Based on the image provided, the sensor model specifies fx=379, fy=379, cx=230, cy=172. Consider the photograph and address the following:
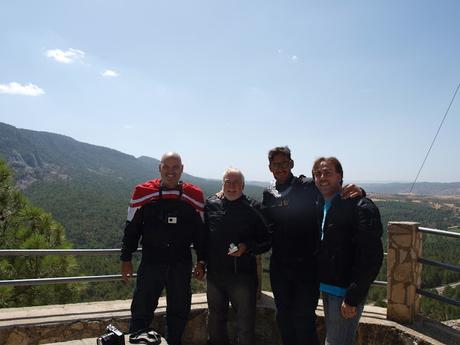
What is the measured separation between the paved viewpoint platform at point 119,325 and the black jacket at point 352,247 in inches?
56.8

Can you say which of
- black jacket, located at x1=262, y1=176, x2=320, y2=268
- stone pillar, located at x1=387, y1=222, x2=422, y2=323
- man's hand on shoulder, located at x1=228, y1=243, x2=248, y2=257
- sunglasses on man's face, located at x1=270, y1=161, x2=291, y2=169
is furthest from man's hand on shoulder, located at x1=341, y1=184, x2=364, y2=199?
stone pillar, located at x1=387, y1=222, x2=422, y2=323

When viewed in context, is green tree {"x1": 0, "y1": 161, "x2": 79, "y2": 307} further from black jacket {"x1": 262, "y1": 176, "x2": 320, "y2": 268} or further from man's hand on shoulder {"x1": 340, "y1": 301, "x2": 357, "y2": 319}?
man's hand on shoulder {"x1": 340, "y1": 301, "x2": 357, "y2": 319}

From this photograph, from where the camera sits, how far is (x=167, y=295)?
320 centimetres

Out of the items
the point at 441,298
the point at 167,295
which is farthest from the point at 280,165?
the point at 441,298

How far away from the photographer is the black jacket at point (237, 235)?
300 cm

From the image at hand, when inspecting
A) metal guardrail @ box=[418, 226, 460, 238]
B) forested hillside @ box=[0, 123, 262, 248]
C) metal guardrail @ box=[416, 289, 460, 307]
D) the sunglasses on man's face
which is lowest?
forested hillside @ box=[0, 123, 262, 248]

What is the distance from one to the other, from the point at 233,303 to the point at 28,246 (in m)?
4.81

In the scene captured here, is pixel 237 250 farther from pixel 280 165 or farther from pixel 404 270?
pixel 404 270

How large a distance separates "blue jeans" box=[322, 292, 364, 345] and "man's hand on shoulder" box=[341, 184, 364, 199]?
2.17ft

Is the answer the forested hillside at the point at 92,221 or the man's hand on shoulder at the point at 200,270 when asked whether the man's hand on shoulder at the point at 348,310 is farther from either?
the forested hillside at the point at 92,221

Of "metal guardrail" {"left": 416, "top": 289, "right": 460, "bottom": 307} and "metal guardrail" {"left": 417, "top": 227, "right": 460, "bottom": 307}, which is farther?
"metal guardrail" {"left": 416, "top": 289, "right": 460, "bottom": 307}

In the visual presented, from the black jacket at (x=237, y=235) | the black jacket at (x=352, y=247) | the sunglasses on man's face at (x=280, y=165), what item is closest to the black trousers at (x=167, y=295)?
the black jacket at (x=237, y=235)

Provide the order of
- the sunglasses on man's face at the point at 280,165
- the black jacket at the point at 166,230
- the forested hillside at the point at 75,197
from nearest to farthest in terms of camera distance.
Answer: the sunglasses on man's face at the point at 280,165
the black jacket at the point at 166,230
the forested hillside at the point at 75,197

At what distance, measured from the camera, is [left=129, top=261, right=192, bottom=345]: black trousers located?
315 centimetres
